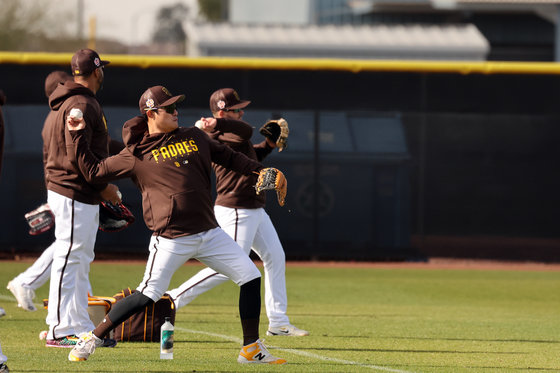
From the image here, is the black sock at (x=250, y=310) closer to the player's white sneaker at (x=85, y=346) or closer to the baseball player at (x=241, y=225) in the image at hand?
the player's white sneaker at (x=85, y=346)

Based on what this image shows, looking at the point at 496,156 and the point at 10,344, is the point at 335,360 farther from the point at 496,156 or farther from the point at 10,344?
the point at 496,156

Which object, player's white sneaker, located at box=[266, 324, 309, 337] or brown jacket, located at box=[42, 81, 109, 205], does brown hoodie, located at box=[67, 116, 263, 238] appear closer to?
brown jacket, located at box=[42, 81, 109, 205]

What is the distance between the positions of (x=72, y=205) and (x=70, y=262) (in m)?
0.41

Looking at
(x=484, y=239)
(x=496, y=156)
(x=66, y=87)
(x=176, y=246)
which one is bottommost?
(x=484, y=239)

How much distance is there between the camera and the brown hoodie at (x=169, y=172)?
21.6ft

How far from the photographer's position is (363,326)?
9.35 metres

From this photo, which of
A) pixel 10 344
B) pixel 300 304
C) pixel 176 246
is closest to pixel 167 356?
pixel 176 246

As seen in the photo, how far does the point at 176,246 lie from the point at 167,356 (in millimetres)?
803

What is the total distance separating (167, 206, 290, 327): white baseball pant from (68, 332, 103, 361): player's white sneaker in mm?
1904

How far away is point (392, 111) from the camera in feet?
52.4

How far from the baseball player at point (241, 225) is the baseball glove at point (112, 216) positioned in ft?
2.82

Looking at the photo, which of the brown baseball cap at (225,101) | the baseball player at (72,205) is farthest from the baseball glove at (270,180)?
the brown baseball cap at (225,101)

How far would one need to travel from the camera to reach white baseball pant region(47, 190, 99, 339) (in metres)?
7.39

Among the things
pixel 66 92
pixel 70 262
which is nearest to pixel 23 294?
pixel 70 262
